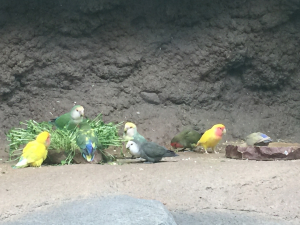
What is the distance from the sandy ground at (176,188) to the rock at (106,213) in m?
0.12

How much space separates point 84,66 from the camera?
7.47 meters

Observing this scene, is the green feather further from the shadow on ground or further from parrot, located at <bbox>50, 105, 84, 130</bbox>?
the shadow on ground

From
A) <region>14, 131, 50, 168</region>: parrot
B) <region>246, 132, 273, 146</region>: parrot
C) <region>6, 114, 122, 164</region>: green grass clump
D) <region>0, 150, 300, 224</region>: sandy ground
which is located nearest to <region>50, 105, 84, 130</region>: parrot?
<region>6, 114, 122, 164</region>: green grass clump

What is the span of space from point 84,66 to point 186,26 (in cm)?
173

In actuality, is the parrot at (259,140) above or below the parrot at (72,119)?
below

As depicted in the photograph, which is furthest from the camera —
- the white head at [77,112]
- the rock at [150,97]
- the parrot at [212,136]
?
the rock at [150,97]

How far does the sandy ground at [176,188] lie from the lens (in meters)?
3.92

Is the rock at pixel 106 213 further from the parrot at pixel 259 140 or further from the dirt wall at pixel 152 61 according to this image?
the dirt wall at pixel 152 61

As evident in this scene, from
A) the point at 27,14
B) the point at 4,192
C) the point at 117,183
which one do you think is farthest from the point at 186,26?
the point at 4,192

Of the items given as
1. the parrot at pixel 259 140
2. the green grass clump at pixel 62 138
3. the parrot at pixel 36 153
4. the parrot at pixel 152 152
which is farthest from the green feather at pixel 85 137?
the parrot at pixel 259 140

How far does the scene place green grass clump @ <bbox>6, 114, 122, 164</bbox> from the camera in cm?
552

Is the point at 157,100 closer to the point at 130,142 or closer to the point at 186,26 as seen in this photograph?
the point at 186,26

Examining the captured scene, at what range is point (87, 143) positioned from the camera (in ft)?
17.5

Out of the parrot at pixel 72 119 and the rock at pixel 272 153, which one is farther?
the parrot at pixel 72 119
